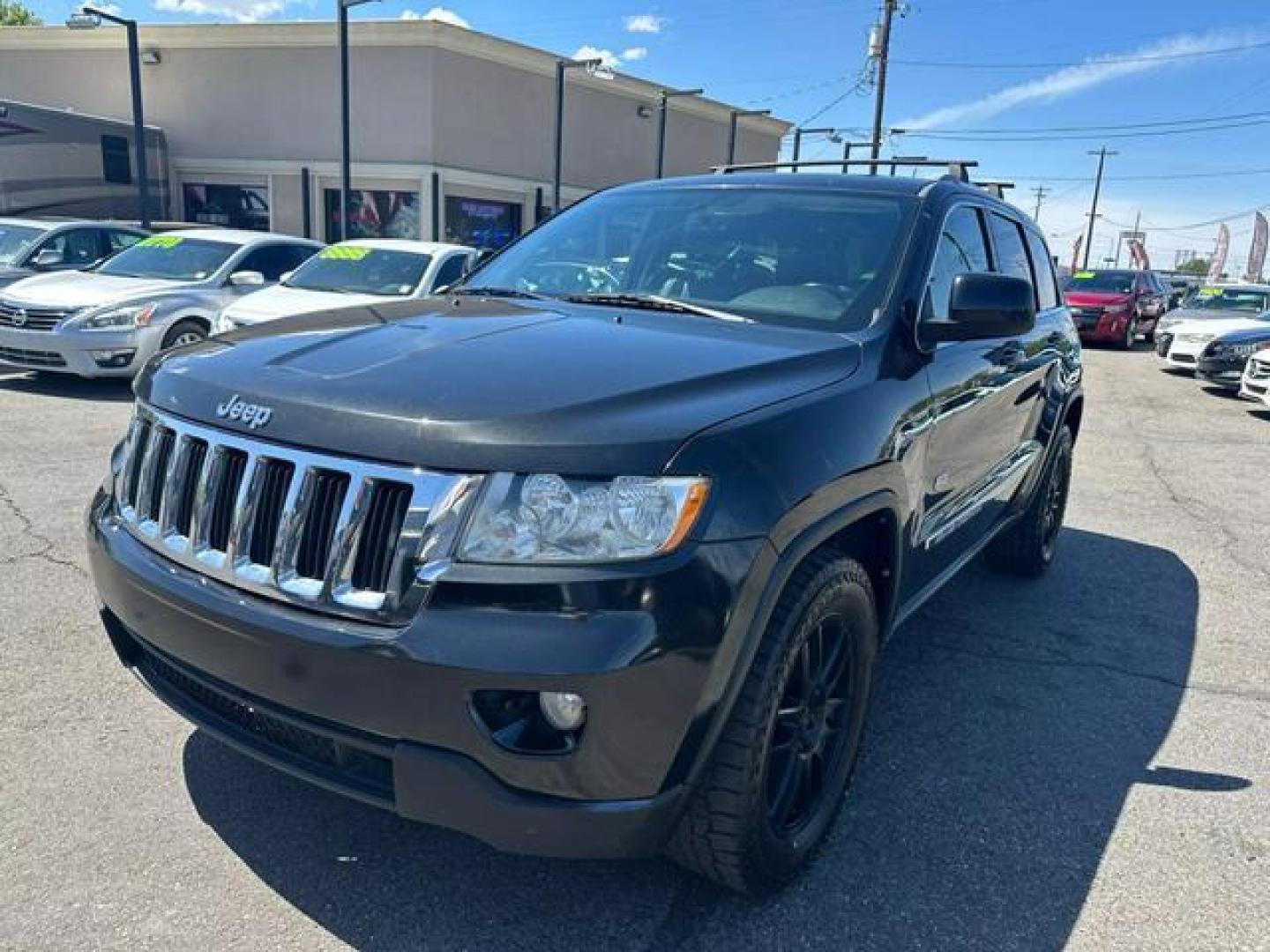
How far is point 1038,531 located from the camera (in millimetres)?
4957

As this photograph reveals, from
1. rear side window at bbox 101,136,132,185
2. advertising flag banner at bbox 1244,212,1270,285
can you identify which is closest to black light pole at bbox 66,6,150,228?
rear side window at bbox 101,136,132,185

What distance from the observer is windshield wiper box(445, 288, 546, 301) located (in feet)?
10.9

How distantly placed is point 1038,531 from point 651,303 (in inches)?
114

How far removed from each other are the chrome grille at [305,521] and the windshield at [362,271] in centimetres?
741

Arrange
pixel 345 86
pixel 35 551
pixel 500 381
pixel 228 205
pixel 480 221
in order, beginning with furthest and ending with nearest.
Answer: pixel 480 221 < pixel 228 205 < pixel 345 86 < pixel 35 551 < pixel 500 381

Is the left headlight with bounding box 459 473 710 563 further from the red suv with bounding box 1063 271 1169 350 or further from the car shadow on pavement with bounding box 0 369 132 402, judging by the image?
the red suv with bounding box 1063 271 1169 350

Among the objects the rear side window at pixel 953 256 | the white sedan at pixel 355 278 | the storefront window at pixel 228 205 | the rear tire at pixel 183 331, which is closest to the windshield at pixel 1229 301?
the white sedan at pixel 355 278

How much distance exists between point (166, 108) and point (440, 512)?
31284mm

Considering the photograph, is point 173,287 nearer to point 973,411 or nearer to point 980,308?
point 973,411

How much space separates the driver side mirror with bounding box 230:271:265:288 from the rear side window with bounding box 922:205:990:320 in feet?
26.0

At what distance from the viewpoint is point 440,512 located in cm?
190

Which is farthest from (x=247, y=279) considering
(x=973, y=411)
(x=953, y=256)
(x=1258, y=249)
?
(x=1258, y=249)

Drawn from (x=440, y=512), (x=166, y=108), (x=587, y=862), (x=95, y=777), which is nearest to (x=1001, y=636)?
(x=587, y=862)

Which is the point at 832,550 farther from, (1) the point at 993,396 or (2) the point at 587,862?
(1) the point at 993,396
